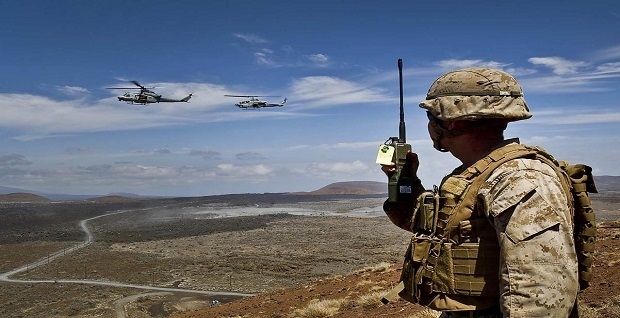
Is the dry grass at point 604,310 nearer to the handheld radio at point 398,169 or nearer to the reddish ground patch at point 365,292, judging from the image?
the reddish ground patch at point 365,292

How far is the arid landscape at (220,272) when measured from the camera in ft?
42.8

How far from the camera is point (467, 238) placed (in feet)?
8.48

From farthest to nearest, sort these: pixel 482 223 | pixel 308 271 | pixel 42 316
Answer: pixel 308 271
pixel 42 316
pixel 482 223

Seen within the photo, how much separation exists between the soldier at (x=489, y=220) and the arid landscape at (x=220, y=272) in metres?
6.26

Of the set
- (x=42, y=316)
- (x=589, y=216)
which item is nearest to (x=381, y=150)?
(x=589, y=216)

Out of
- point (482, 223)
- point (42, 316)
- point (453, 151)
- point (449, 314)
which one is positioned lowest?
point (42, 316)

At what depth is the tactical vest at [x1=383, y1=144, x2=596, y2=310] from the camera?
2531 mm

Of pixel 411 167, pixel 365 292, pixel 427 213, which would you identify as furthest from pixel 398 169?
pixel 365 292

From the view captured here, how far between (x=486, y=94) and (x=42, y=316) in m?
25.2

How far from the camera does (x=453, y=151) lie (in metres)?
2.99

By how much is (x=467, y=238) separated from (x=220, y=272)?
30.3 metres

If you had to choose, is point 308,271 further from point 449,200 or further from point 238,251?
point 449,200

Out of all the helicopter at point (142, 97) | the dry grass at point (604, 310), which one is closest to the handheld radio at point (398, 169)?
the dry grass at point (604, 310)

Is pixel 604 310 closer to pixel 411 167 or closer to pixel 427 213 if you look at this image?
pixel 411 167
